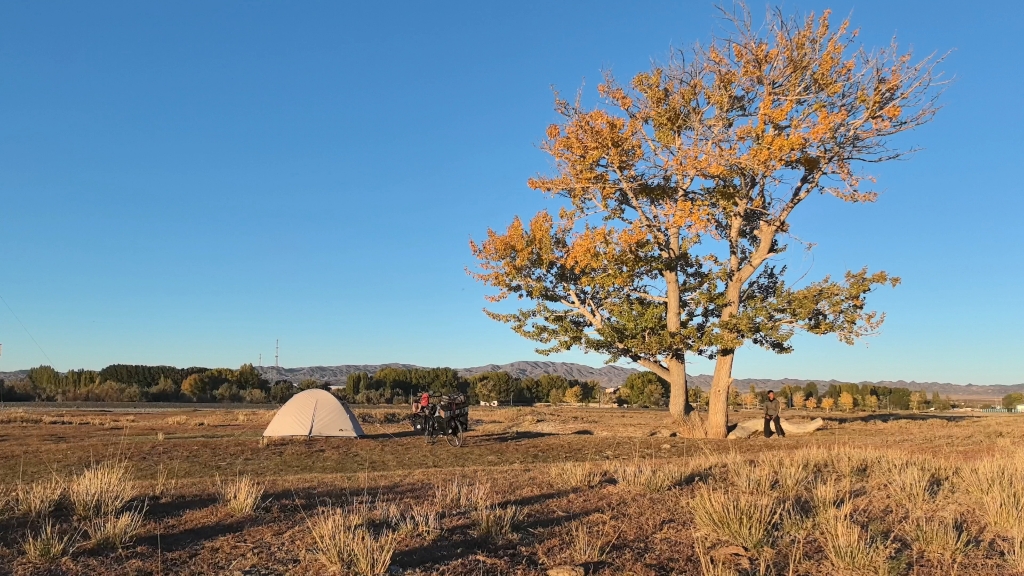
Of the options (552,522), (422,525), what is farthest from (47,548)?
(552,522)

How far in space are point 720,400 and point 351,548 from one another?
61.7 ft

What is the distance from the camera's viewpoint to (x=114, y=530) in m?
5.99

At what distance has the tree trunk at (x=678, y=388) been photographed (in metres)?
24.2

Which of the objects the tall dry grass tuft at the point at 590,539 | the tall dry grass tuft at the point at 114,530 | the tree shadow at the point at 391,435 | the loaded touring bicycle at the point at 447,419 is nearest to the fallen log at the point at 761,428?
the loaded touring bicycle at the point at 447,419

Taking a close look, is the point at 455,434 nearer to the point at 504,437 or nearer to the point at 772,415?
the point at 504,437

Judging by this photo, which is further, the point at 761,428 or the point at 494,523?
the point at 761,428

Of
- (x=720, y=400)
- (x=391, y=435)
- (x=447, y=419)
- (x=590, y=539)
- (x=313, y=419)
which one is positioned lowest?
(x=391, y=435)

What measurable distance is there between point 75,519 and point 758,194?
63.3 feet

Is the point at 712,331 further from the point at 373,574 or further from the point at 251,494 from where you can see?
the point at 373,574

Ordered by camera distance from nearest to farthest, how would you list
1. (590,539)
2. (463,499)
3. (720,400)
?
(590,539), (463,499), (720,400)

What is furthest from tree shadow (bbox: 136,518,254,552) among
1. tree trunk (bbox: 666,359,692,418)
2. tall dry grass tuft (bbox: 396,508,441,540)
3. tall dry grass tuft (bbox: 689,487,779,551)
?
tree trunk (bbox: 666,359,692,418)

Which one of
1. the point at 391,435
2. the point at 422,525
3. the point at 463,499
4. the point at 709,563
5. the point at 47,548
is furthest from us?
the point at 391,435

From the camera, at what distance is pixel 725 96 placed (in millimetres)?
20766

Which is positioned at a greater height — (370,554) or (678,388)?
(678,388)
